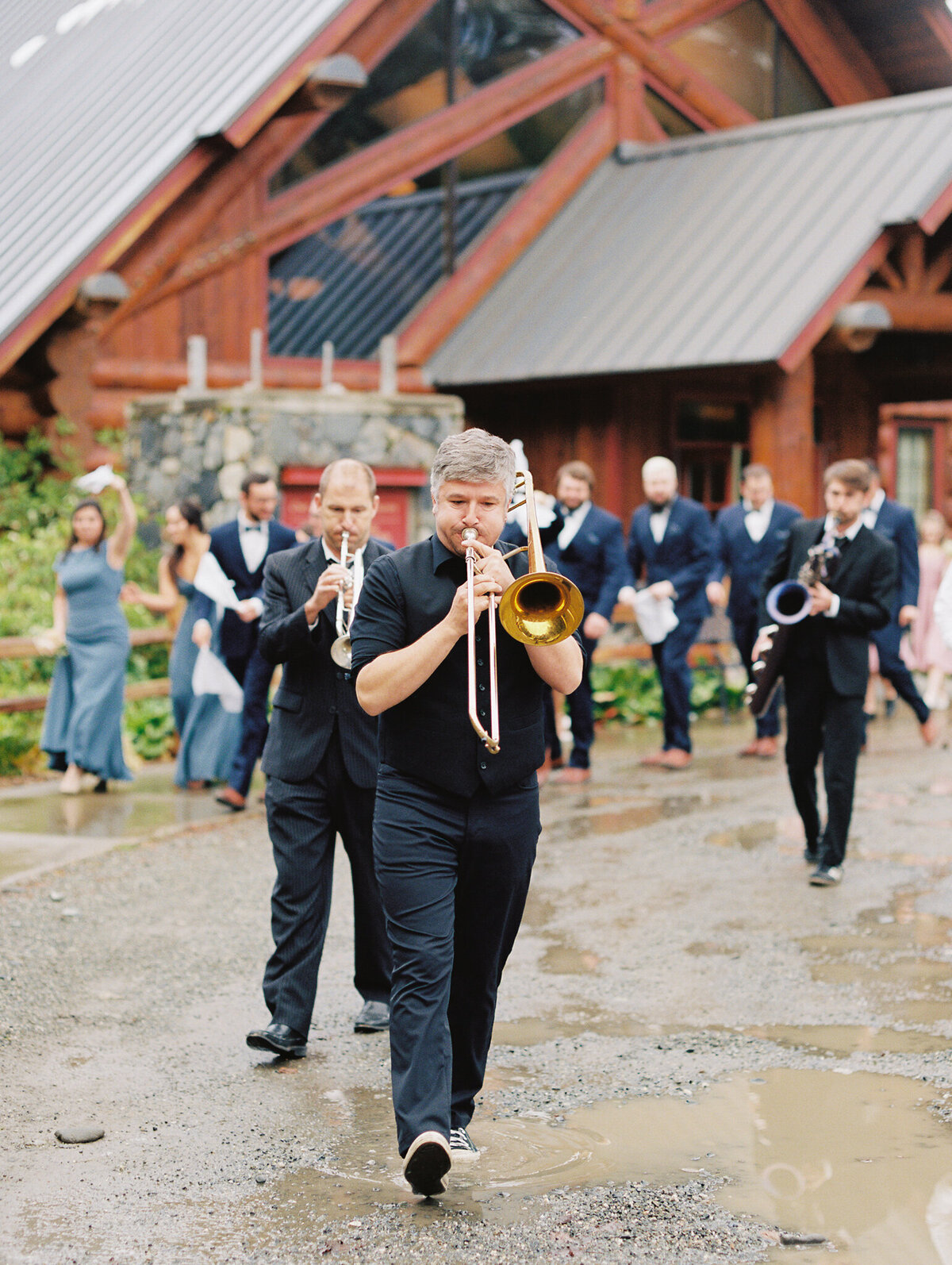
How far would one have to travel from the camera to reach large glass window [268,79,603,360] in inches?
620

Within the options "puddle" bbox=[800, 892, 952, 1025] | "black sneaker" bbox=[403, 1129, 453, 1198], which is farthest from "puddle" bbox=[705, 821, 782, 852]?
"black sneaker" bbox=[403, 1129, 453, 1198]

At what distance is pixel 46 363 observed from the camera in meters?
13.9

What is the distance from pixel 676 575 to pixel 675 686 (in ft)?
2.52

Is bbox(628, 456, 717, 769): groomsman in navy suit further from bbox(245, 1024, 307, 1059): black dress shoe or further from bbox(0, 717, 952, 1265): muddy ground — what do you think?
Result: bbox(245, 1024, 307, 1059): black dress shoe

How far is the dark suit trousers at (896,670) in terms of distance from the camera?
11.4 metres

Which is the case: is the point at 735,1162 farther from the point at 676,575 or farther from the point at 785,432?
the point at 785,432

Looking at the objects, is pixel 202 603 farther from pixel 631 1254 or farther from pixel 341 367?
pixel 631 1254

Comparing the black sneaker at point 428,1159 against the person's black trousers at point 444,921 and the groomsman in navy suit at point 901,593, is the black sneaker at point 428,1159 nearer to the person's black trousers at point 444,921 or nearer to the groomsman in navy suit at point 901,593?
the person's black trousers at point 444,921

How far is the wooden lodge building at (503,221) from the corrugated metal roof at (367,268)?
33 millimetres

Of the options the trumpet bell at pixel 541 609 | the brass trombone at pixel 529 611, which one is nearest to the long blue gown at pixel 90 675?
the brass trombone at pixel 529 611

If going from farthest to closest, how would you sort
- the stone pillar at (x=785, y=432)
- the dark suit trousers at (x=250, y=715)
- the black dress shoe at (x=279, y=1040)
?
the stone pillar at (x=785, y=432) → the dark suit trousers at (x=250, y=715) → the black dress shoe at (x=279, y=1040)

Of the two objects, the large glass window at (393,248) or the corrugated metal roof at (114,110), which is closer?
the corrugated metal roof at (114,110)

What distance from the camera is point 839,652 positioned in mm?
7891

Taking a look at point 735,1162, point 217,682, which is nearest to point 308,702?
point 735,1162
